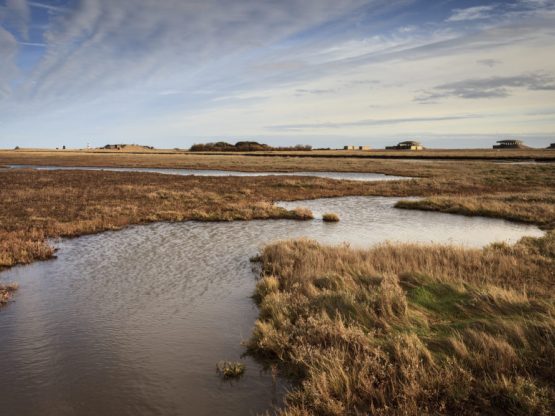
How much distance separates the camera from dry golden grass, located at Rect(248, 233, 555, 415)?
6330mm

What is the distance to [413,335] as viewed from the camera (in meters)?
7.90

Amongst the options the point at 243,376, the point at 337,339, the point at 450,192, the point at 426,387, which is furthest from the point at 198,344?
the point at 450,192

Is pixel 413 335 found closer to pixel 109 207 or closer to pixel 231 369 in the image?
pixel 231 369

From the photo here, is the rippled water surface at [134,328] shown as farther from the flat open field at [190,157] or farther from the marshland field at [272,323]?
the flat open field at [190,157]

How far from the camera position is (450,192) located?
135 feet

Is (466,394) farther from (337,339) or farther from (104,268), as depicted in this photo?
(104,268)

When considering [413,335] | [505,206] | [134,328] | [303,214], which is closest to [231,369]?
[134,328]

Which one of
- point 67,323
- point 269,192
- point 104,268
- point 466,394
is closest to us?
point 466,394

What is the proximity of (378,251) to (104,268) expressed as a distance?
10.4 metres

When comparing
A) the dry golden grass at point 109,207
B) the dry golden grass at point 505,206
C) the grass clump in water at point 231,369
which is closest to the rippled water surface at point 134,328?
the grass clump in water at point 231,369

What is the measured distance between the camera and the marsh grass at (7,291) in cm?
1168

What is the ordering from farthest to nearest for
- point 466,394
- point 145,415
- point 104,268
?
point 104,268 < point 145,415 < point 466,394

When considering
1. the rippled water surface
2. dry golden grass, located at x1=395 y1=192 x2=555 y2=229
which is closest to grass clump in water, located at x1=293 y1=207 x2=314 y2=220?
the rippled water surface

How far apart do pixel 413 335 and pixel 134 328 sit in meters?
6.49
